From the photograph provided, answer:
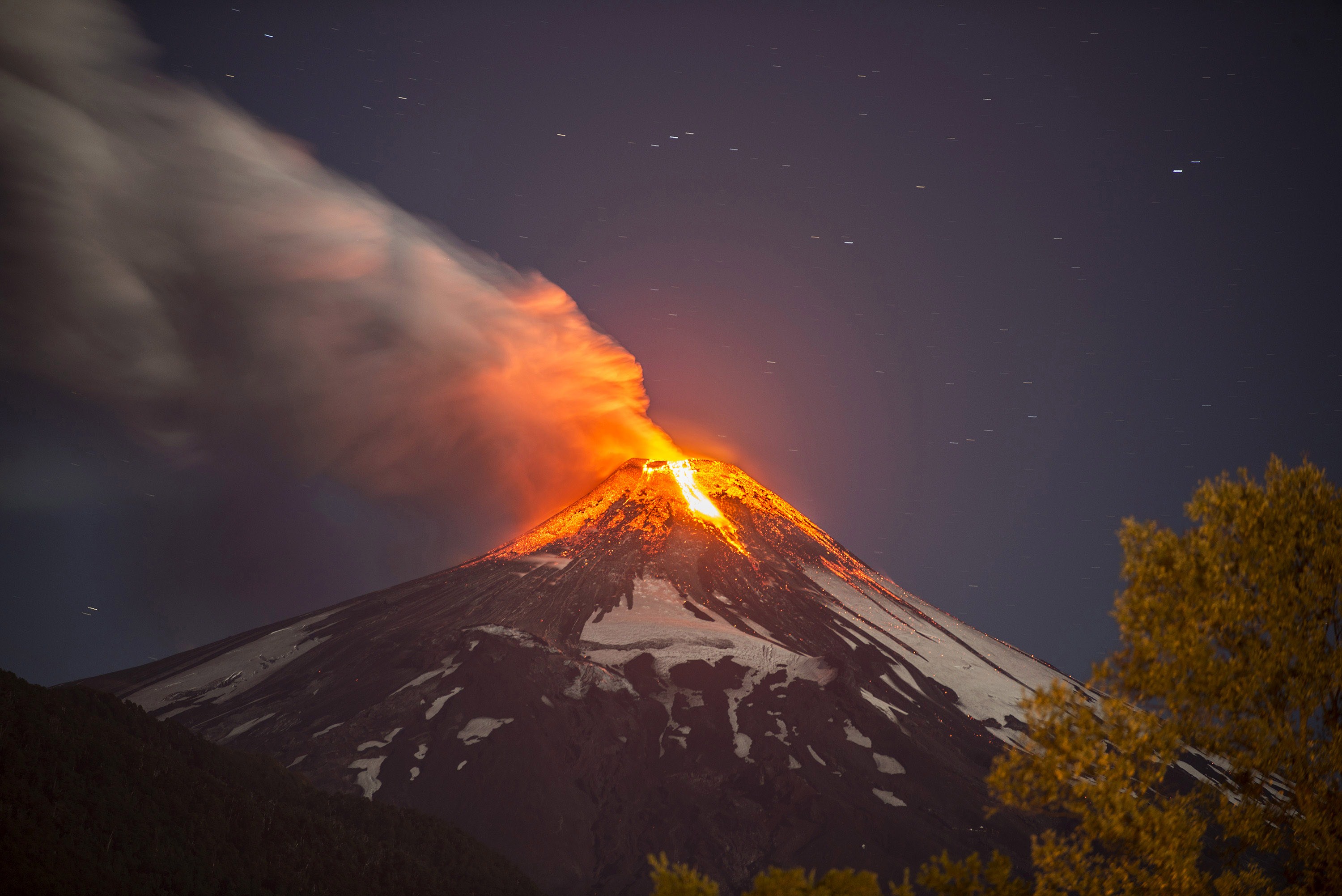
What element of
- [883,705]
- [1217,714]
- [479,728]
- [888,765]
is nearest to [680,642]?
[883,705]

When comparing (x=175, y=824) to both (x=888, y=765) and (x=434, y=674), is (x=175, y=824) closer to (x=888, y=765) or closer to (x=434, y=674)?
(x=434, y=674)

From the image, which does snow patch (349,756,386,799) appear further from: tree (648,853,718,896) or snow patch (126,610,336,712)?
tree (648,853,718,896)

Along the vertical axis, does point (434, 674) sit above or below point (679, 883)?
below

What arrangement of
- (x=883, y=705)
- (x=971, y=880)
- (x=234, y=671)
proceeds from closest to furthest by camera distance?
1. (x=971, y=880)
2. (x=883, y=705)
3. (x=234, y=671)

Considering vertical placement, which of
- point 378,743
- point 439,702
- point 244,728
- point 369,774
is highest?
point 439,702

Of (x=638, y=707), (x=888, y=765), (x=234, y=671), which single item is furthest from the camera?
(x=234, y=671)

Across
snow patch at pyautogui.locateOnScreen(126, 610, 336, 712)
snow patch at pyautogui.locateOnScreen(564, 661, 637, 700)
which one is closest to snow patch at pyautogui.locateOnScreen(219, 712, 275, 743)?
snow patch at pyautogui.locateOnScreen(126, 610, 336, 712)

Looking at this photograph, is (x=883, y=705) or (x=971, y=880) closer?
(x=971, y=880)
